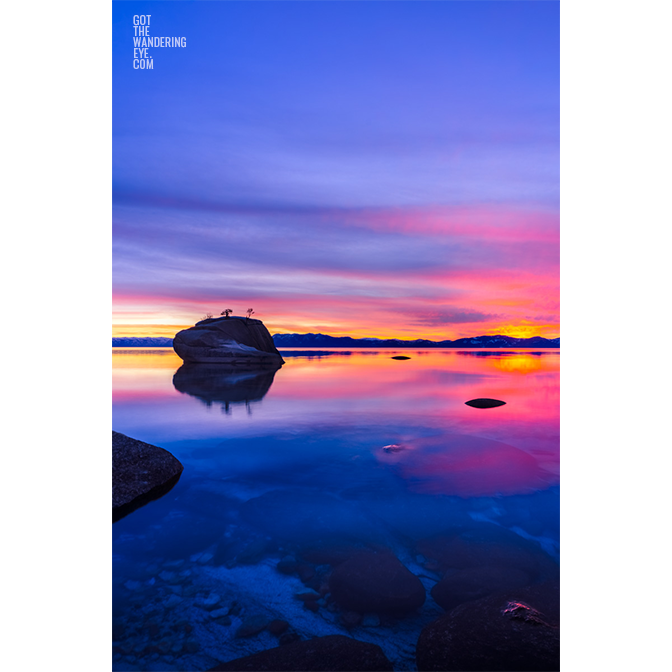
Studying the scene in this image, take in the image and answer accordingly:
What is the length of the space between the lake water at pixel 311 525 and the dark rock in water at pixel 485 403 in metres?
2.67

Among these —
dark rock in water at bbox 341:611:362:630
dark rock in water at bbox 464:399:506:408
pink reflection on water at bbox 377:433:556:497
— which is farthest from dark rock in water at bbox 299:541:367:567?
dark rock in water at bbox 464:399:506:408

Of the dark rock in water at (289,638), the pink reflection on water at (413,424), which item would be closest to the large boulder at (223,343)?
the pink reflection on water at (413,424)

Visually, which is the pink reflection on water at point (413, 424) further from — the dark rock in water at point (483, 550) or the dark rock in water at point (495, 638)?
the dark rock in water at point (495, 638)

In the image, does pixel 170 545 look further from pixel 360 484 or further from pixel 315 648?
pixel 360 484

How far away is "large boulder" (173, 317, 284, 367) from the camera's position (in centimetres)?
3158

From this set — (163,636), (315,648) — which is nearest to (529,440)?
(315,648)

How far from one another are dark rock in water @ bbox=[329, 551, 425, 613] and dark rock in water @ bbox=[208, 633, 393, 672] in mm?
579

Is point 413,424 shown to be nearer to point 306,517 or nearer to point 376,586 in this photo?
point 306,517

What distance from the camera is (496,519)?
5195mm

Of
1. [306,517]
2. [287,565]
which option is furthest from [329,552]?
[306,517]

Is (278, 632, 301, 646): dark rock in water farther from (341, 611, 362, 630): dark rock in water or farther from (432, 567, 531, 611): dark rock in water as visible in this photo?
(432, 567, 531, 611): dark rock in water

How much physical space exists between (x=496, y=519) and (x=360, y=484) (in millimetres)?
2289

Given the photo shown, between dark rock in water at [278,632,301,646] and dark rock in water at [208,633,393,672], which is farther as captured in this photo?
dark rock in water at [278,632,301,646]
